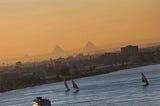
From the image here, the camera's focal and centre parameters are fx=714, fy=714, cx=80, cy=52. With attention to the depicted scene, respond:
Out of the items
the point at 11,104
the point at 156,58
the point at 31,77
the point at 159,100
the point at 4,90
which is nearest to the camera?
the point at 159,100

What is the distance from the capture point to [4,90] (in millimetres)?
125812

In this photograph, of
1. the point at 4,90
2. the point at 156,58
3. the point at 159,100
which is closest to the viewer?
the point at 159,100

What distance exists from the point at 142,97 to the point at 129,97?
6.00 ft

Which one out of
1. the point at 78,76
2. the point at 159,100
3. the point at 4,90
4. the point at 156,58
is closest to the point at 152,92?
the point at 159,100

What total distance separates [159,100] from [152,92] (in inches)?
424

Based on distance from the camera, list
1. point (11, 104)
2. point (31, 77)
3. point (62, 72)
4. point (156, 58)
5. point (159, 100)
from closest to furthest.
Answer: point (159, 100), point (11, 104), point (31, 77), point (62, 72), point (156, 58)

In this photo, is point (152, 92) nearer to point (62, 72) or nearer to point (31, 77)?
point (31, 77)

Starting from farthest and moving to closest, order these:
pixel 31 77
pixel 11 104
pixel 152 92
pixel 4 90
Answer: pixel 31 77
pixel 4 90
pixel 11 104
pixel 152 92

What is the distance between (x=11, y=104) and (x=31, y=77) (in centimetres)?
6886

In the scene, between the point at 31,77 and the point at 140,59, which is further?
the point at 140,59

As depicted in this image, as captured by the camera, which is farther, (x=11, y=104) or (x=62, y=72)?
(x=62, y=72)

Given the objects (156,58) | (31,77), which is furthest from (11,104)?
(156,58)

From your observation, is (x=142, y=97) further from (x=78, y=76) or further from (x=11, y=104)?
(x=78, y=76)

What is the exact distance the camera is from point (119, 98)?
6241 centimetres
